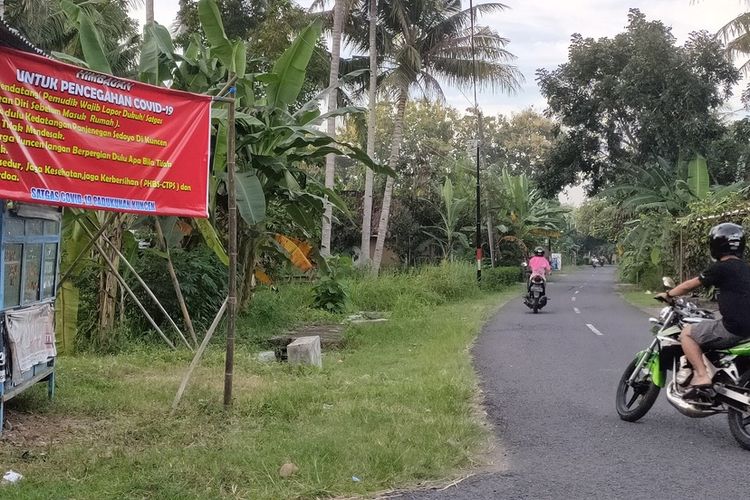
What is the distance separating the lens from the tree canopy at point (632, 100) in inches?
1022

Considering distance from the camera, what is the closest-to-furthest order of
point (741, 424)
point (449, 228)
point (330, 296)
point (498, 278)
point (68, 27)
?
point (741, 424), point (330, 296), point (68, 27), point (498, 278), point (449, 228)

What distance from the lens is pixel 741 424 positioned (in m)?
5.57

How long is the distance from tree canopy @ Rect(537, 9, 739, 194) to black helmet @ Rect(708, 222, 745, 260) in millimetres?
21668

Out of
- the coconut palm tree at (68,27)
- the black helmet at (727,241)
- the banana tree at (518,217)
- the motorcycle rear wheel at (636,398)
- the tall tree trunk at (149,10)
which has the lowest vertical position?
the motorcycle rear wheel at (636,398)

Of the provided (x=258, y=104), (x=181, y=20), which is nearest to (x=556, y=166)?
(x=181, y=20)

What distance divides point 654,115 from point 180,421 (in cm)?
2446

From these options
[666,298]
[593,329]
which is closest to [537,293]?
[593,329]

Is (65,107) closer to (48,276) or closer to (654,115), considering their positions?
(48,276)

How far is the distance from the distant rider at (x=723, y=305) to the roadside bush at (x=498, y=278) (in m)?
21.7

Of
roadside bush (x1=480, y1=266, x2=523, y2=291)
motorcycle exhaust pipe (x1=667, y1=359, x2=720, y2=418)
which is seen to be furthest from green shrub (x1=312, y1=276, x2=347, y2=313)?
roadside bush (x1=480, y1=266, x2=523, y2=291)

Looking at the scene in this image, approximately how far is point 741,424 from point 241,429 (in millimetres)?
4041

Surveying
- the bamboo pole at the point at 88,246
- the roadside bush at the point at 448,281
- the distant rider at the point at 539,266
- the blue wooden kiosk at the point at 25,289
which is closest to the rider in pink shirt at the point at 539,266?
the distant rider at the point at 539,266

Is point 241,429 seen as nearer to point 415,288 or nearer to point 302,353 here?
point 302,353

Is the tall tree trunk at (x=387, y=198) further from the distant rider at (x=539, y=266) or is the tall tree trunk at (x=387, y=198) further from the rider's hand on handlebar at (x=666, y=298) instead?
the rider's hand on handlebar at (x=666, y=298)
